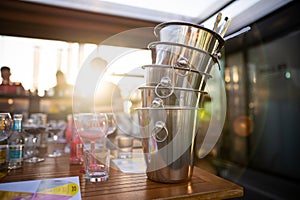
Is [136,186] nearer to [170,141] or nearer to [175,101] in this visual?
[170,141]

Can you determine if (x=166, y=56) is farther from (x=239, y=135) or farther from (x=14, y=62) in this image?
(x=239, y=135)

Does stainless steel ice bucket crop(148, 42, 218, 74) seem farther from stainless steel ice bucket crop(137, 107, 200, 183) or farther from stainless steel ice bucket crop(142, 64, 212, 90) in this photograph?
stainless steel ice bucket crop(137, 107, 200, 183)

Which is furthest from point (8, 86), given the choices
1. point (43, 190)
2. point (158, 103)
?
point (158, 103)

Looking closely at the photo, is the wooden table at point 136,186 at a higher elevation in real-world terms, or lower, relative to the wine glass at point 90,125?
lower

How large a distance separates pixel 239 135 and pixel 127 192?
2.78 meters

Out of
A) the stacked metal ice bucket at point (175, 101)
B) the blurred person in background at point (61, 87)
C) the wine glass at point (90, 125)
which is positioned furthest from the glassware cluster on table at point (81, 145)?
the blurred person in background at point (61, 87)

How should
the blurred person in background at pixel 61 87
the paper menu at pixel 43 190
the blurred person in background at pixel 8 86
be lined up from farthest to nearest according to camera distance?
the blurred person in background at pixel 61 87, the blurred person in background at pixel 8 86, the paper menu at pixel 43 190

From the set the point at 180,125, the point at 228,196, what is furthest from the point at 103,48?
the point at 228,196

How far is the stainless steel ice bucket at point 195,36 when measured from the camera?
0.63m

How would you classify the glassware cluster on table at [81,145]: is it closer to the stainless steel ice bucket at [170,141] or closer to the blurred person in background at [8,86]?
the stainless steel ice bucket at [170,141]

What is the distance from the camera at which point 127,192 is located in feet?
1.75

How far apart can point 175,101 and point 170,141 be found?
0.42 feet

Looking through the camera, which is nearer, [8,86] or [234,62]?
[8,86]

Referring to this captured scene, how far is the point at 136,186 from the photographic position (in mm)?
585
